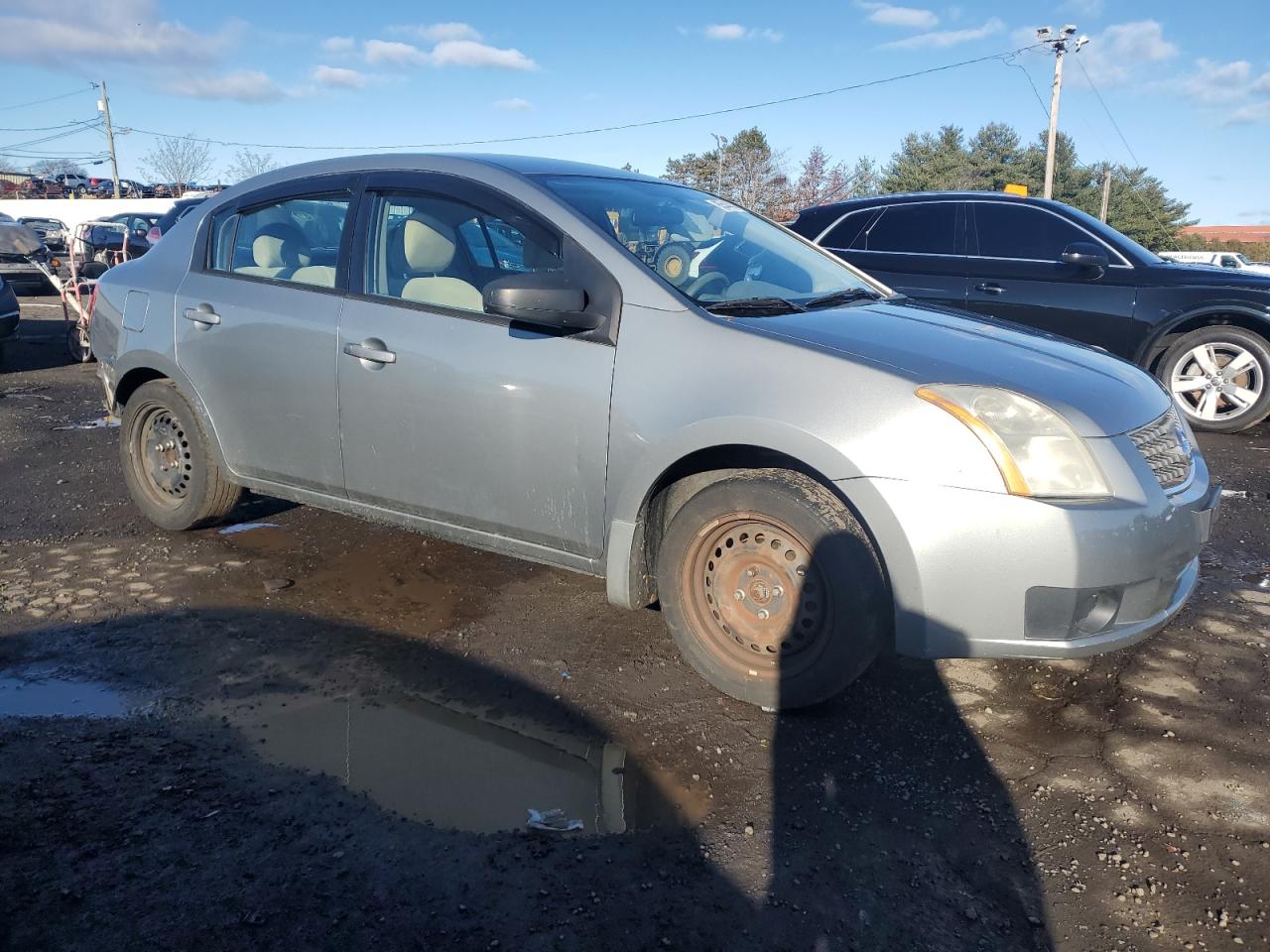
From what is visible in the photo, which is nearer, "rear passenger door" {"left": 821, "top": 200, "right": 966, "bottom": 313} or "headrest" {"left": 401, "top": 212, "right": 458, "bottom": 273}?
"headrest" {"left": 401, "top": 212, "right": 458, "bottom": 273}

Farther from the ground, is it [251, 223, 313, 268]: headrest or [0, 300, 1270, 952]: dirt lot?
[251, 223, 313, 268]: headrest

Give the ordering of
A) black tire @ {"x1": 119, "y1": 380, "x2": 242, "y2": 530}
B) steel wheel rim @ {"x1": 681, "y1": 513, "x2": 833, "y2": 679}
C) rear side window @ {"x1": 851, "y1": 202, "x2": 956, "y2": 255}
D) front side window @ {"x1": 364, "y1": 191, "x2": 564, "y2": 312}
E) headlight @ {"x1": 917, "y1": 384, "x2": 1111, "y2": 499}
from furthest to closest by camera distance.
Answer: rear side window @ {"x1": 851, "y1": 202, "x2": 956, "y2": 255}
black tire @ {"x1": 119, "y1": 380, "x2": 242, "y2": 530}
front side window @ {"x1": 364, "y1": 191, "x2": 564, "y2": 312}
steel wheel rim @ {"x1": 681, "y1": 513, "x2": 833, "y2": 679}
headlight @ {"x1": 917, "y1": 384, "x2": 1111, "y2": 499}

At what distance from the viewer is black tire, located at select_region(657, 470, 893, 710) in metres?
2.89

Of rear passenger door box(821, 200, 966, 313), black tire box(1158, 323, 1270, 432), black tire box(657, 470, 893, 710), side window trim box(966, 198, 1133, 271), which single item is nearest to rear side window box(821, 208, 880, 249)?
rear passenger door box(821, 200, 966, 313)

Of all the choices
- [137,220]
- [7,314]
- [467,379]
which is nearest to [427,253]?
[467,379]

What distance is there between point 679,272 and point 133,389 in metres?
3.05

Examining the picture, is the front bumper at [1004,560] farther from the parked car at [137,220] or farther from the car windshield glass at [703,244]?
the parked car at [137,220]

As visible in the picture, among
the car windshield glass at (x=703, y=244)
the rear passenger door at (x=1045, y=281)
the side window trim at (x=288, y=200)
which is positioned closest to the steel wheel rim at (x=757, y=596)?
the car windshield glass at (x=703, y=244)

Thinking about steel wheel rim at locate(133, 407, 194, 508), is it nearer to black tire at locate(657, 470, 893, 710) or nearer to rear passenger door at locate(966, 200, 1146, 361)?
black tire at locate(657, 470, 893, 710)

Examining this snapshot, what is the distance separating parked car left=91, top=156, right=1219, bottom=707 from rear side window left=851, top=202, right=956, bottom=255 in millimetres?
4289

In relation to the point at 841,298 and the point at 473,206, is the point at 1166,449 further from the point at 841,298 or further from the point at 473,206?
the point at 473,206

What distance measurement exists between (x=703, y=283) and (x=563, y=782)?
1797mm

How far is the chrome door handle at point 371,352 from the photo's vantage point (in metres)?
3.68

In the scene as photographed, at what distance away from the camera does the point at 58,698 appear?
319cm
